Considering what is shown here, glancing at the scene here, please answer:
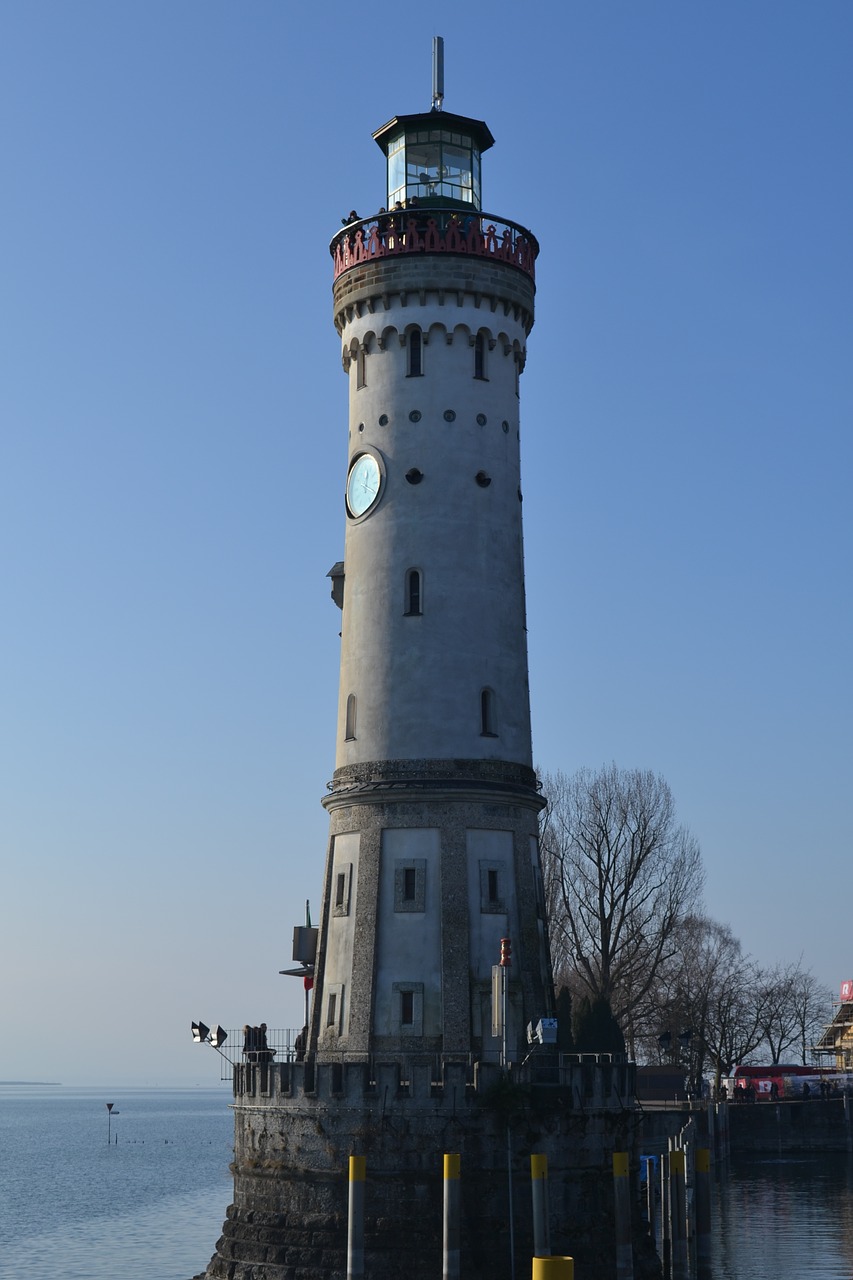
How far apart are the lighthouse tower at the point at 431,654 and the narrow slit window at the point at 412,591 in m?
0.06

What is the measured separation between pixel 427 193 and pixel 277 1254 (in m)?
35.0

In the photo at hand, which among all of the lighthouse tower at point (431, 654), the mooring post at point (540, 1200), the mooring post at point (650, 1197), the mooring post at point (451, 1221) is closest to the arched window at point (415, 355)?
the lighthouse tower at point (431, 654)

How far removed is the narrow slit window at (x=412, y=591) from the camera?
53812 mm

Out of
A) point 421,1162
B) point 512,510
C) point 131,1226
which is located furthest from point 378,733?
point 131,1226

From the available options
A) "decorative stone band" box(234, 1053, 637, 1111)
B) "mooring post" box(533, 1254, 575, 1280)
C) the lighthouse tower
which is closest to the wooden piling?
"decorative stone band" box(234, 1053, 637, 1111)

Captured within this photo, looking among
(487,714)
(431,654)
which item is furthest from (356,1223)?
(431,654)

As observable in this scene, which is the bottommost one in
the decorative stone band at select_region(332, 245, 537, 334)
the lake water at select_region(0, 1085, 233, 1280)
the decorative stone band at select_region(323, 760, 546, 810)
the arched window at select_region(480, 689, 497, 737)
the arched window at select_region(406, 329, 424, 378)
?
the lake water at select_region(0, 1085, 233, 1280)

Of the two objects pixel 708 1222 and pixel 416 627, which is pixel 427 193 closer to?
pixel 416 627

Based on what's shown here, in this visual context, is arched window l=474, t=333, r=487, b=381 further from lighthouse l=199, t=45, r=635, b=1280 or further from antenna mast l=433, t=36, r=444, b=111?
antenna mast l=433, t=36, r=444, b=111

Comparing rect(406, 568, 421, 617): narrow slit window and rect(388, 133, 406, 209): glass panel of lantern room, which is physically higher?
rect(388, 133, 406, 209): glass panel of lantern room

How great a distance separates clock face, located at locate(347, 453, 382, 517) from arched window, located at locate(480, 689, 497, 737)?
7.38m

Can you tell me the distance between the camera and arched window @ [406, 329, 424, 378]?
55.4 m

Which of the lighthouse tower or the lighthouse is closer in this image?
the lighthouse

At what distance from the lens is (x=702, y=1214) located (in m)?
53.3
